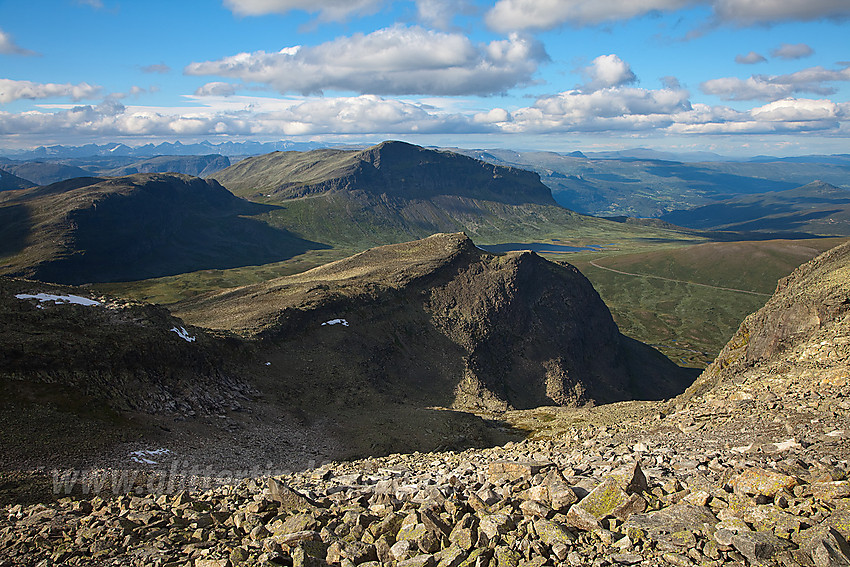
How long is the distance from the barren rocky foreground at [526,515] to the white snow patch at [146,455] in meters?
6.80

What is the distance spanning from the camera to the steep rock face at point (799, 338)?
37.5m

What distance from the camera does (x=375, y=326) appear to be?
7888cm

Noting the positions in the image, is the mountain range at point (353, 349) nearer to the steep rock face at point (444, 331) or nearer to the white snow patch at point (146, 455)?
the steep rock face at point (444, 331)

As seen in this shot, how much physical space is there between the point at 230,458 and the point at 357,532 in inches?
937

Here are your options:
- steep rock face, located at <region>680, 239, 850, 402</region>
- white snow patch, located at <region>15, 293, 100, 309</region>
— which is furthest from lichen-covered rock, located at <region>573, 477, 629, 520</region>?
white snow patch, located at <region>15, 293, 100, 309</region>

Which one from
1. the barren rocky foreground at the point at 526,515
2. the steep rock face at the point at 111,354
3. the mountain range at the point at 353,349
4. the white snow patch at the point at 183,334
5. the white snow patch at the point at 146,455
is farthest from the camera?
the white snow patch at the point at 183,334

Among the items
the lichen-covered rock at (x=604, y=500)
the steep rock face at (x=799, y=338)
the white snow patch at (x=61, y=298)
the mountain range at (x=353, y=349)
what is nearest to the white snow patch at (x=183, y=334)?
the mountain range at (x=353, y=349)

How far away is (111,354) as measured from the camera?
42.9 metres

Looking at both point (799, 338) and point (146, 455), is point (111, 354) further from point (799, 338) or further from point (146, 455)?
point (799, 338)

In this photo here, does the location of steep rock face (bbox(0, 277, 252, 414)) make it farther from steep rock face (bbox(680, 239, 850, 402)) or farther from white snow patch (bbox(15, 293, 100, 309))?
steep rock face (bbox(680, 239, 850, 402))

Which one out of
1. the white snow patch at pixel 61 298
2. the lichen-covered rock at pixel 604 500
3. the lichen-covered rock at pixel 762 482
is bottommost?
the lichen-covered rock at pixel 604 500

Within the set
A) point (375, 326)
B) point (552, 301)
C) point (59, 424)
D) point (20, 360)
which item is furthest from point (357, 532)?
point (552, 301)

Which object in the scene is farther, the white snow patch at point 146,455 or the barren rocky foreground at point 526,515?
the white snow patch at point 146,455

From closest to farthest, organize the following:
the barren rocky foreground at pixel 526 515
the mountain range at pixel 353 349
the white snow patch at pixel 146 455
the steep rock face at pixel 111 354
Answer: the barren rocky foreground at pixel 526 515 → the white snow patch at pixel 146 455 → the steep rock face at pixel 111 354 → the mountain range at pixel 353 349
